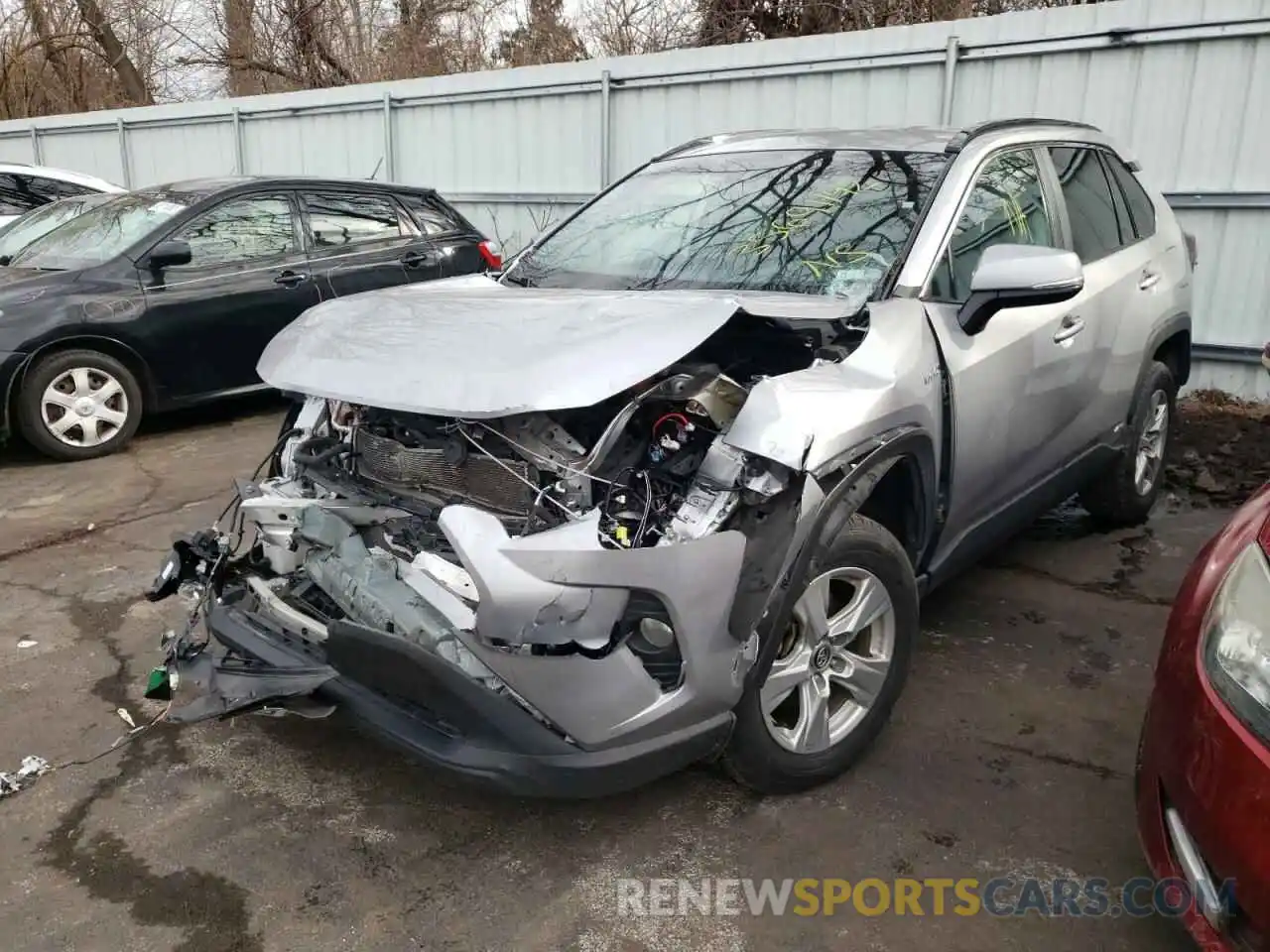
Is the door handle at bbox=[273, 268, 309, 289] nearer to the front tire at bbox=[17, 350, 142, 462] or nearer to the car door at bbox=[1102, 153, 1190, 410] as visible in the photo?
the front tire at bbox=[17, 350, 142, 462]

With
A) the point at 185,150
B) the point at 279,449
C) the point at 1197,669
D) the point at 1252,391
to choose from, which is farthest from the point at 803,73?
the point at 185,150

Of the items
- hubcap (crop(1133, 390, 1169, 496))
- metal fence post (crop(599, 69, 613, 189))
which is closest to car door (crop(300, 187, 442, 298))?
metal fence post (crop(599, 69, 613, 189))

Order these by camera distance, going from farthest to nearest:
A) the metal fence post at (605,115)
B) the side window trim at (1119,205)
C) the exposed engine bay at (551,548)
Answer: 1. the metal fence post at (605,115)
2. the side window trim at (1119,205)
3. the exposed engine bay at (551,548)

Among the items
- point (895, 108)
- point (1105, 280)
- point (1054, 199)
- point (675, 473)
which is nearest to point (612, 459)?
point (675, 473)

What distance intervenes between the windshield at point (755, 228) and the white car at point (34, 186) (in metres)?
7.00

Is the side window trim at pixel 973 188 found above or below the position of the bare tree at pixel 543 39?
below

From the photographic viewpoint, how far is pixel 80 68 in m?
21.2

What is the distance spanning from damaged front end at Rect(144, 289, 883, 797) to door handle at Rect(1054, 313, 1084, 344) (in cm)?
119

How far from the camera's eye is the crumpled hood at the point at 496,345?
234 cm

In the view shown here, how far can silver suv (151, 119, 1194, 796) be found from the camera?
2.19m

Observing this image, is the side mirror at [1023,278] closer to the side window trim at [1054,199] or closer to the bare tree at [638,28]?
the side window trim at [1054,199]

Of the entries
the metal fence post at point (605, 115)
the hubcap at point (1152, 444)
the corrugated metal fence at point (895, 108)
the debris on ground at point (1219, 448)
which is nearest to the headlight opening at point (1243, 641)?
the hubcap at point (1152, 444)

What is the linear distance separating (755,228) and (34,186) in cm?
826

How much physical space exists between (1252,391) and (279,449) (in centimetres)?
627
